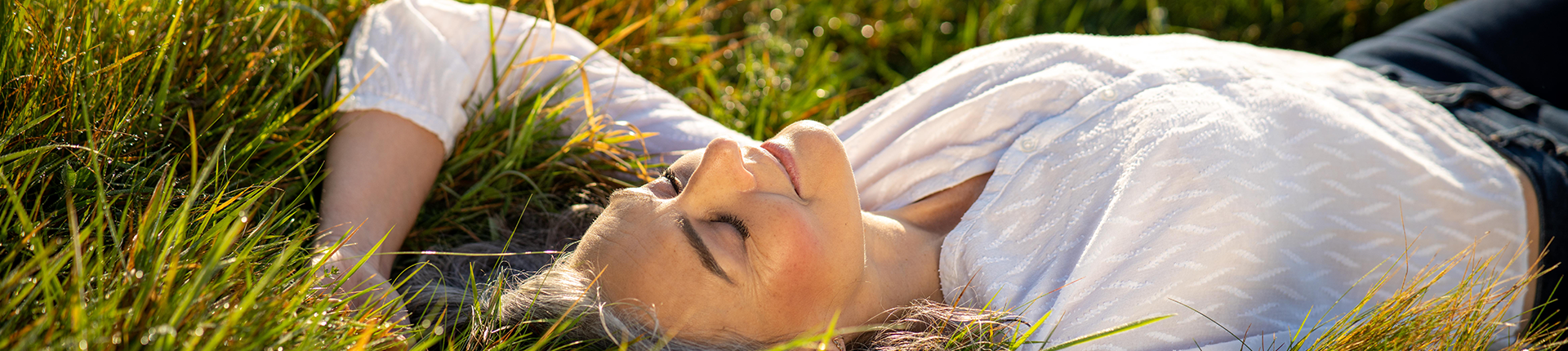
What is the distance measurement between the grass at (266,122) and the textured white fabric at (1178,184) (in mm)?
1103

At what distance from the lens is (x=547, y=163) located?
264 centimetres

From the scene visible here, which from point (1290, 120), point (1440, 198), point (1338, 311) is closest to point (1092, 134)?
point (1290, 120)

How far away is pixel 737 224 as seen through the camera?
71.1 inches

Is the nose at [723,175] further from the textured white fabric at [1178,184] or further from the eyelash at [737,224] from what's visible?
the textured white fabric at [1178,184]

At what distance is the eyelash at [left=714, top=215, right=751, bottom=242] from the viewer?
5.88 ft

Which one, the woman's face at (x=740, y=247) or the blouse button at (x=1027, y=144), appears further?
the blouse button at (x=1027, y=144)

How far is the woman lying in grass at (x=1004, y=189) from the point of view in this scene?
5.95 ft

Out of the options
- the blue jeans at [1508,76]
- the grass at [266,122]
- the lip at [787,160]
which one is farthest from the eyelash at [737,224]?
→ the blue jeans at [1508,76]

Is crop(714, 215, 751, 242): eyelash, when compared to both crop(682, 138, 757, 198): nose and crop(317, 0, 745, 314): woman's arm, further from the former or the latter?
crop(317, 0, 745, 314): woman's arm

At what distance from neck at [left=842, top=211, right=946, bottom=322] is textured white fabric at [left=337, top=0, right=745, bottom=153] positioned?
2.11 ft

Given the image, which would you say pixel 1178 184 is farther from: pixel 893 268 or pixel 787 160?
pixel 787 160

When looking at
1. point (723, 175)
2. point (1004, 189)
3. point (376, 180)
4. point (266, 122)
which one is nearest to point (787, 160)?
point (723, 175)

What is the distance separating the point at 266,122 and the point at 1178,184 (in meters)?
2.50

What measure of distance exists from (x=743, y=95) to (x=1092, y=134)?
5.25ft
